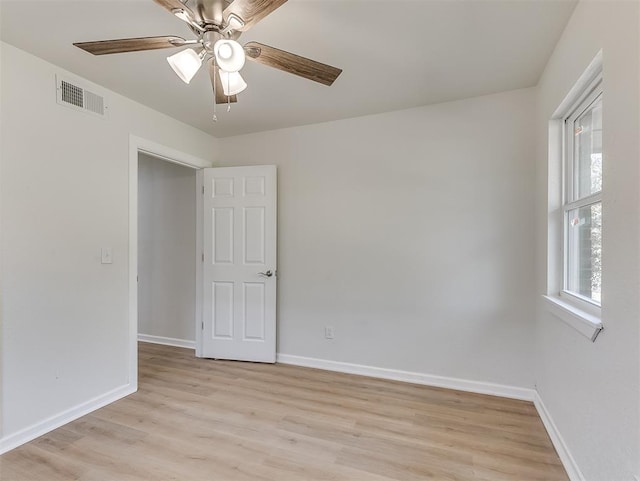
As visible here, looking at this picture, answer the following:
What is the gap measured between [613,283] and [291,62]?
1.68 meters

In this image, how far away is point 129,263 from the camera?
8.90 ft

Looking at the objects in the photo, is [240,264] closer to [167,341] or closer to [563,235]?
[167,341]

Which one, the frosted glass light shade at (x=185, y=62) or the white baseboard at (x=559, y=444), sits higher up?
the frosted glass light shade at (x=185, y=62)

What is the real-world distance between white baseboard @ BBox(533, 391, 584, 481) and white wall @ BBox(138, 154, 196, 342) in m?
3.43

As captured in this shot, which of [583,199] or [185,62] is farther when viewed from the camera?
[583,199]

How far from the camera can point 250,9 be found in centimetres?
129

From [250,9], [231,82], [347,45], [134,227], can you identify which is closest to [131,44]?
[231,82]

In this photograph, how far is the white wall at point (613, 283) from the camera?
117 cm

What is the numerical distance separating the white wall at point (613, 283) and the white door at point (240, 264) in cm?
245

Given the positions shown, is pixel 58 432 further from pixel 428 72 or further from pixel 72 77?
pixel 428 72

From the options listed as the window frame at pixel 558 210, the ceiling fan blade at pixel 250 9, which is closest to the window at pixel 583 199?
the window frame at pixel 558 210

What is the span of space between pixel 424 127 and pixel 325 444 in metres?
2.55

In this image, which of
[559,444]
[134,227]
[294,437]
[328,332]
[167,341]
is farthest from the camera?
[167,341]

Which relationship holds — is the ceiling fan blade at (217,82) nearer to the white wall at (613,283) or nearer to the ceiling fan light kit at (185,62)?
the ceiling fan light kit at (185,62)
